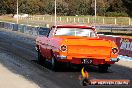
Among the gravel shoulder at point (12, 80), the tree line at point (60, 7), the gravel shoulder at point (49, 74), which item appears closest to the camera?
the gravel shoulder at point (12, 80)

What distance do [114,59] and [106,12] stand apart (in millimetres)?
113309

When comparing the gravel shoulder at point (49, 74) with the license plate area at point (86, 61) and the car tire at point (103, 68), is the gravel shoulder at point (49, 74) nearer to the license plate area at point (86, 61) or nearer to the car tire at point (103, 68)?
the car tire at point (103, 68)

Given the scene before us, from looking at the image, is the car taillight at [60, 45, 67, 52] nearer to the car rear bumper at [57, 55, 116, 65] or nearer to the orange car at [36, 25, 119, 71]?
the orange car at [36, 25, 119, 71]

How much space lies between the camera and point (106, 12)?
128125 millimetres

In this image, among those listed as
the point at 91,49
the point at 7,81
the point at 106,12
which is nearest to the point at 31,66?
the point at 91,49

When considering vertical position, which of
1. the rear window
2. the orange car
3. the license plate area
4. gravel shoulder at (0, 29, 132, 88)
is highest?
the rear window

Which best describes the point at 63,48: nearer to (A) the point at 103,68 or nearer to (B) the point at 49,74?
(B) the point at 49,74

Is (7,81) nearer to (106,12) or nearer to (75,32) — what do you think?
(75,32)

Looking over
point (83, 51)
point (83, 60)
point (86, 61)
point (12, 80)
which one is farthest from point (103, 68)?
point (12, 80)

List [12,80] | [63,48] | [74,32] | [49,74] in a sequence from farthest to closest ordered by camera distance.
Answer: [74,32], [63,48], [49,74], [12,80]

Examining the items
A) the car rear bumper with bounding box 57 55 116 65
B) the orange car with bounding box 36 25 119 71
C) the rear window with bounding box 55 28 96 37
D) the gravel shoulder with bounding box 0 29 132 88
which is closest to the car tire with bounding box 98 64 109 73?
the orange car with bounding box 36 25 119 71

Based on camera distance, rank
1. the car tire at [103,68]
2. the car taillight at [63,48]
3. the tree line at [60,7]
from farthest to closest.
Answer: the tree line at [60,7] → the car tire at [103,68] → the car taillight at [63,48]

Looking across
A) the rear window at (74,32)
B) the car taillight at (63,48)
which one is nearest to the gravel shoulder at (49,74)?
the car taillight at (63,48)

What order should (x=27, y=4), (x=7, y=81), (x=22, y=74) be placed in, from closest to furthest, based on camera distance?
(x=7, y=81), (x=22, y=74), (x=27, y=4)
